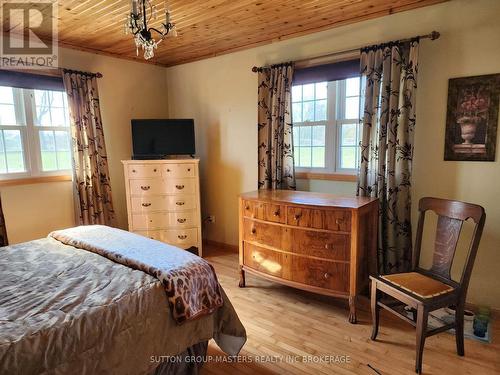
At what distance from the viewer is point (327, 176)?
3.17 metres

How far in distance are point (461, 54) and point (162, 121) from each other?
3.02m

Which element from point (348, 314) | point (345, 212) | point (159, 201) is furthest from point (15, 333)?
point (159, 201)

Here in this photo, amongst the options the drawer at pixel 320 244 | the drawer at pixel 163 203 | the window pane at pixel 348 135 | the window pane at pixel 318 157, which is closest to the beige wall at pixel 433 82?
the window pane at pixel 318 157

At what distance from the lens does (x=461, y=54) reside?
7.97 ft

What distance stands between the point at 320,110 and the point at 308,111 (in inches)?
5.3

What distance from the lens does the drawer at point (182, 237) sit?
3727 mm

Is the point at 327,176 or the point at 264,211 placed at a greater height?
the point at 327,176

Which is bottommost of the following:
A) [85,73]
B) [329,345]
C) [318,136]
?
[329,345]

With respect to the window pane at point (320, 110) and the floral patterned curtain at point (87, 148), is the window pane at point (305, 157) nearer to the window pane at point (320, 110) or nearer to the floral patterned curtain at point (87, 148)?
the window pane at point (320, 110)

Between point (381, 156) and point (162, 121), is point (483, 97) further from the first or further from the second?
point (162, 121)

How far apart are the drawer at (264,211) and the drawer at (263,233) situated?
2.3 inches

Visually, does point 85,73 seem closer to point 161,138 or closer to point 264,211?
point 161,138

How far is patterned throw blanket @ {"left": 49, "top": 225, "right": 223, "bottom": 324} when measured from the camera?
1576 millimetres

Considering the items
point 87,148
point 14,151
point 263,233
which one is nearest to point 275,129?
point 263,233
